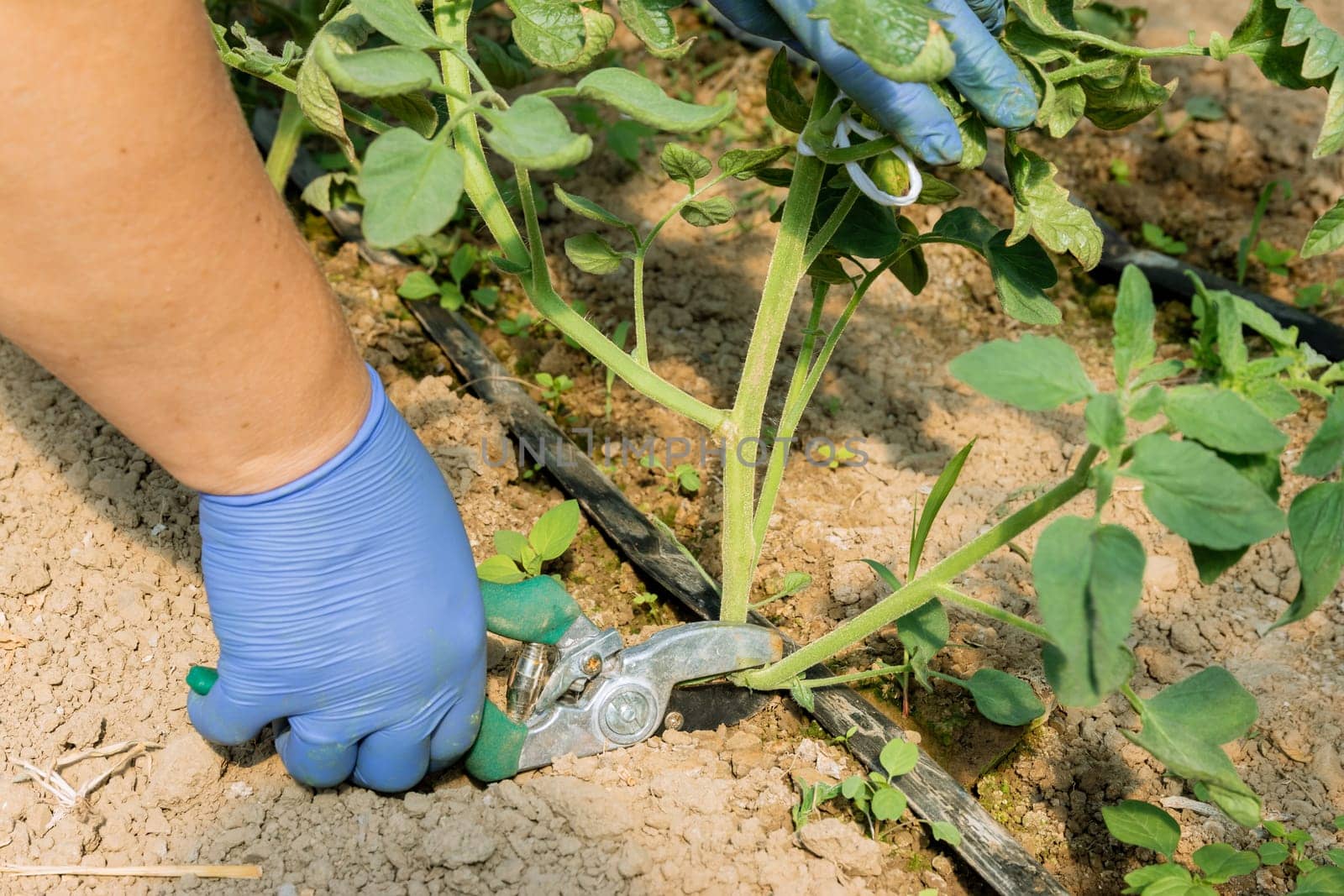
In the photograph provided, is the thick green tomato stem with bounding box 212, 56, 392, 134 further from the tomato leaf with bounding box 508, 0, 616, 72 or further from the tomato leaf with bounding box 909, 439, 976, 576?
the tomato leaf with bounding box 909, 439, 976, 576

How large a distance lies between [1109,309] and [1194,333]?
0.19 meters

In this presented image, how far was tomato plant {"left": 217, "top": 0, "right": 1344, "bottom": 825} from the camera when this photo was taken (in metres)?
1.03

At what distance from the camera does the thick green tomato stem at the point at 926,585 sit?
1193mm

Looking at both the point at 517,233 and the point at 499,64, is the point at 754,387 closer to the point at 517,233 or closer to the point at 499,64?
the point at 517,233

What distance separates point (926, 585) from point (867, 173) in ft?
1.67

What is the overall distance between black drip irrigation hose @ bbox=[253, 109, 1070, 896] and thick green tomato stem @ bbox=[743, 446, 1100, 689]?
99 mm

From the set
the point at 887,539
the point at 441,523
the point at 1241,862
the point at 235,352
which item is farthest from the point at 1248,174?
the point at 235,352

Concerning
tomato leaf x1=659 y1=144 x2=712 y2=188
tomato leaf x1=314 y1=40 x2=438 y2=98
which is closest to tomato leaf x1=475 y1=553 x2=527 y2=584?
tomato leaf x1=659 y1=144 x2=712 y2=188

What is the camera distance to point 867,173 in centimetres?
139

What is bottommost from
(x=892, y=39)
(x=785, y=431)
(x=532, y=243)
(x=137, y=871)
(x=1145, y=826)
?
(x=137, y=871)

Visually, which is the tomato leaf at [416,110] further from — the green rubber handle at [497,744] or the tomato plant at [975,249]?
the green rubber handle at [497,744]

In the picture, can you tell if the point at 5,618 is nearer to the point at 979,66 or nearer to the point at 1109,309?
the point at 979,66

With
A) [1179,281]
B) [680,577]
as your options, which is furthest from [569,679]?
[1179,281]

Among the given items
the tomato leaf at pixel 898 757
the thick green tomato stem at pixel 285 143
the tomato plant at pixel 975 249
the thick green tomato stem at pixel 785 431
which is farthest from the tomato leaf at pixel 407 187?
the thick green tomato stem at pixel 285 143
